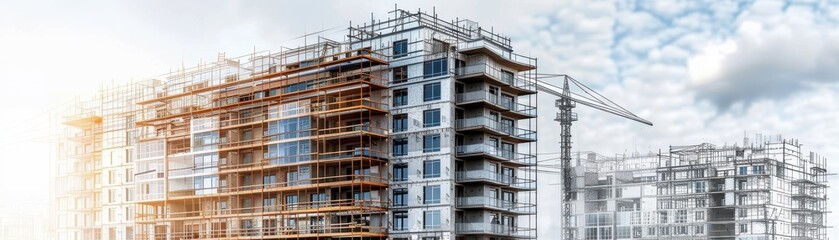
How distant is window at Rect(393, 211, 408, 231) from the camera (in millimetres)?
63569

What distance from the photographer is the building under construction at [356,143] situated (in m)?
63.4

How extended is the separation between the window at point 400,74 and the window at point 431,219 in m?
9.03

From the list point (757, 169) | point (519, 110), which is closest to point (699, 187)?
point (757, 169)

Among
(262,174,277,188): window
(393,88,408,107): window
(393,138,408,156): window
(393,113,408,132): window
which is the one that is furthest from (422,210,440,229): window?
(262,174,277,188): window

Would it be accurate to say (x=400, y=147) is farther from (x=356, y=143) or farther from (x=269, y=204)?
(x=269, y=204)

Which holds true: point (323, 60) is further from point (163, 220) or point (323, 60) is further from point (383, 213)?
point (163, 220)

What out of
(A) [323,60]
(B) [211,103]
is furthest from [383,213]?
(B) [211,103]

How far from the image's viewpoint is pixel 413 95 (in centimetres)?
6444

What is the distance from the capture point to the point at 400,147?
64.9 meters

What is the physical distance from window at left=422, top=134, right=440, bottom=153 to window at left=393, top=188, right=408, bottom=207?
9.98ft

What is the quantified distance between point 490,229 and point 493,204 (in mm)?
1649

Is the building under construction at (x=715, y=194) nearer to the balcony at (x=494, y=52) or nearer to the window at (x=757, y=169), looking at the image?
the window at (x=757, y=169)

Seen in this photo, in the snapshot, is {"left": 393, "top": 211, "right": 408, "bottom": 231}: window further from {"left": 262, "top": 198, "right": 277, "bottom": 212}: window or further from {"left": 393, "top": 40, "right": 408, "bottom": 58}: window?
{"left": 393, "top": 40, "right": 408, "bottom": 58}: window

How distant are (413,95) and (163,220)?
2399 cm
